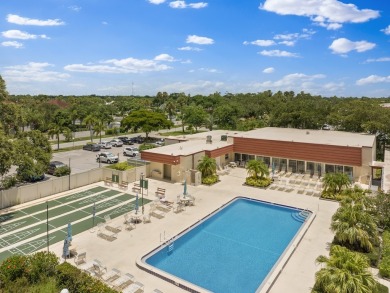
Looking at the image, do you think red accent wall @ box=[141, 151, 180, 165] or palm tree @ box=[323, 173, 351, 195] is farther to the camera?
red accent wall @ box=[141, 151, 180, 165]

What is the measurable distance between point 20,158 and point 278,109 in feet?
156

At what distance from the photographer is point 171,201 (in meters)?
25.9

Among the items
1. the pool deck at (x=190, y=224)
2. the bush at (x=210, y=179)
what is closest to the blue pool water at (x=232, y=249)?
the pool deck at (x=190, y=224)

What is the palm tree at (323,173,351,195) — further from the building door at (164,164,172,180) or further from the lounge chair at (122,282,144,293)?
the lounge chair at (122,282,144,293)

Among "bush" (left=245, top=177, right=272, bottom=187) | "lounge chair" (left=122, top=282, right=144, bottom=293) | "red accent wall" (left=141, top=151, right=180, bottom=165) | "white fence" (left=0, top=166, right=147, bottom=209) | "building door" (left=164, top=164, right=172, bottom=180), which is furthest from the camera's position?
"building door" (left=164, top=164, right=172, bottom=180)

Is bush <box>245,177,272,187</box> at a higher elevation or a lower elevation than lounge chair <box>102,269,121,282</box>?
higher

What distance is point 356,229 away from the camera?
17.0 meters

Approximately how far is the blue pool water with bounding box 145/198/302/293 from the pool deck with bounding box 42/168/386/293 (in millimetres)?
987

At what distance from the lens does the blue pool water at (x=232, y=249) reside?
15.5 meters

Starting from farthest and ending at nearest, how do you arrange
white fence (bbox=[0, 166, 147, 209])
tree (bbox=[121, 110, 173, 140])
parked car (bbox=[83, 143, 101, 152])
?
tree (bbox=[121, 110, 173, 140]), parked car (bbox=[83, 143, 101, 152]), white fence (bbox=[0, 166, 147, 209])

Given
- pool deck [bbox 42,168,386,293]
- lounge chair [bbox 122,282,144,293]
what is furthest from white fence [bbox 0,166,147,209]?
lounge chair [bbox 122,282,144,293]

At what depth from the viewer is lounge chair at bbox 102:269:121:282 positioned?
1454 centimetres

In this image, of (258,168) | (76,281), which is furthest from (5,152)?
(258,168)

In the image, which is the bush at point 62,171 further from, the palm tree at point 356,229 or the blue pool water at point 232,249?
the palm tree at point 356,229
